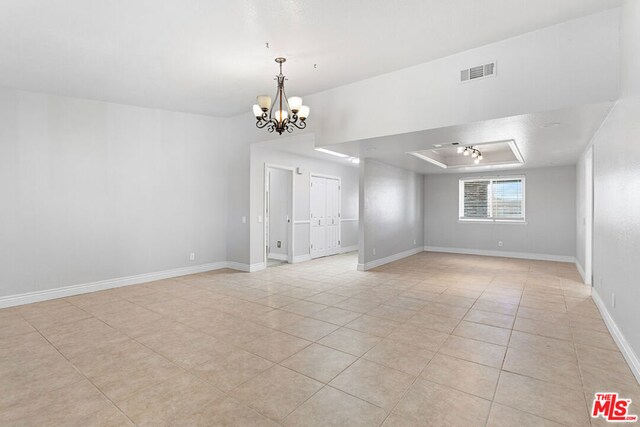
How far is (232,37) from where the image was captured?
11.0ft

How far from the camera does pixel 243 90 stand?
4914 millimetres

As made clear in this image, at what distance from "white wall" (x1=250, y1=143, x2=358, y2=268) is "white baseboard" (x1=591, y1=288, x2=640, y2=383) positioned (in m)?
5.47

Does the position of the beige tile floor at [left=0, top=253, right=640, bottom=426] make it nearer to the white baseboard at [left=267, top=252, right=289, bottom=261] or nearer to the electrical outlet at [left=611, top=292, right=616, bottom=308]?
the electrical outlet at [left=611, top=292, right=616, bottom=308]

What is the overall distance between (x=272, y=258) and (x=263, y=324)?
4616mm

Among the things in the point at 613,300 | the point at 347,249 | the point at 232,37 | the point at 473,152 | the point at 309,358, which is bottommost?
the point at 309,358

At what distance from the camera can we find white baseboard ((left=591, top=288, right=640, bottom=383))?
2.39m

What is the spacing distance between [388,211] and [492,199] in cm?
354

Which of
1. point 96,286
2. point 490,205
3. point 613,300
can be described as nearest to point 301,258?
point 96,286

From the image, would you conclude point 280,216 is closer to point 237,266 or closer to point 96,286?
point 237,266

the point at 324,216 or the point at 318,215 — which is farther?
the point at 324,216

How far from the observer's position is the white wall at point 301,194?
6445 mm

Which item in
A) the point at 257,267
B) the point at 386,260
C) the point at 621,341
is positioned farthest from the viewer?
the point at 386,260

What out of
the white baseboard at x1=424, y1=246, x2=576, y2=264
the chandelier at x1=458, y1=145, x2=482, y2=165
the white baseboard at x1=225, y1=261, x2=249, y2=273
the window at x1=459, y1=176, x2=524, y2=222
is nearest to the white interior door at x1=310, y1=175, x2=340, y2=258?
the white baseboard at x1=225, y1=261, x2=249, y2=273

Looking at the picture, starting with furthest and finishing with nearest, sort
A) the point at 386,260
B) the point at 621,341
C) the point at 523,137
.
Result: the point at 386,260 < the point at 523,137 < the point at 621,341
